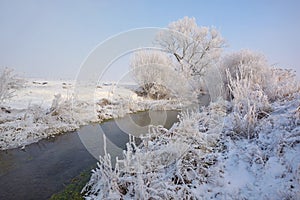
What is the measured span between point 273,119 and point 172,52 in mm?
24339

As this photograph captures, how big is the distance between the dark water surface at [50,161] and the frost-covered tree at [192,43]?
1941 centimetres

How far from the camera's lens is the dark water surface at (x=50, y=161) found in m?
4.38

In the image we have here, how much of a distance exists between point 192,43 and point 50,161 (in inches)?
959

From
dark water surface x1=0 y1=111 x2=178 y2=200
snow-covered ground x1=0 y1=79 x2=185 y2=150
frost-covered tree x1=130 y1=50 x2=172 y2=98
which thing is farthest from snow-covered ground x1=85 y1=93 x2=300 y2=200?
frost-covered tree x1=130 y1=50 x2=172 y2=98

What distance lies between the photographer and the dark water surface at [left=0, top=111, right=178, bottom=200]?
438 cm

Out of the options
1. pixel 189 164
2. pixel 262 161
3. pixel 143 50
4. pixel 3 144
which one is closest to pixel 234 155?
pixel 262 161

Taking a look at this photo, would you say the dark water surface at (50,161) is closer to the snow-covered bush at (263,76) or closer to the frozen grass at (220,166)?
the frozen grass at (220,166)

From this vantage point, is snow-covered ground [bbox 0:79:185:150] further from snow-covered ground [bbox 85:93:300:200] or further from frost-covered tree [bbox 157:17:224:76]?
frost-covered tree [bbox 157:17:224:76]

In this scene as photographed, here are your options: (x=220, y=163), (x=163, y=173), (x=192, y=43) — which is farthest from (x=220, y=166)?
(x=192, y=43)

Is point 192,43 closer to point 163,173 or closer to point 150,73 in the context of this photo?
point 150,73

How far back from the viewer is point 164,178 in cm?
304

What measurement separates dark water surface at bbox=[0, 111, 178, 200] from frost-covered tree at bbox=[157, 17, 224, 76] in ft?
63.7

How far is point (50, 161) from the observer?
5945mm

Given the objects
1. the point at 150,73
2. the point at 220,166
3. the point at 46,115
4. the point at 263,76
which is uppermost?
the point at 150,73
